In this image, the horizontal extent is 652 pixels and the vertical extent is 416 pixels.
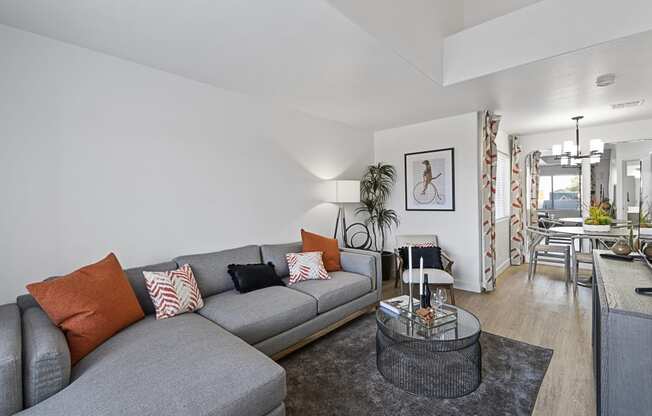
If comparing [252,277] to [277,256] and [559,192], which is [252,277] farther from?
[559,192]

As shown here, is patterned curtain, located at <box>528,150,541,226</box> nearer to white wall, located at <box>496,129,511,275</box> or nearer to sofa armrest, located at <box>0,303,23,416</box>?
white wall, located at <box>496,129,511,275</box>

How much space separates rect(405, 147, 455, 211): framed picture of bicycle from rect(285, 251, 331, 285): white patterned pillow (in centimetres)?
214

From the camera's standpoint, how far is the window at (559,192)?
5.05 metres

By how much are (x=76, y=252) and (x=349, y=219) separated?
3.20 meters

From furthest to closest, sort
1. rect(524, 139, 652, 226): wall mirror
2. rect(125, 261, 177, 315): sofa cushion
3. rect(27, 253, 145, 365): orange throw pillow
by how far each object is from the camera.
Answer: rect(524, 139, 652, 226): wall mirror → rect(125, 261, 177, 315): sofa cushion → rect(27, 253, 145, 365): orange throw pillow

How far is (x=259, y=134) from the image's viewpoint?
10.8ft

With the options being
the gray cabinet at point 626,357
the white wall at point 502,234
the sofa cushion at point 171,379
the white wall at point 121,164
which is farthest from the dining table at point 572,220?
the sofa cushion at point 171,379

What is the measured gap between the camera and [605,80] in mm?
2814

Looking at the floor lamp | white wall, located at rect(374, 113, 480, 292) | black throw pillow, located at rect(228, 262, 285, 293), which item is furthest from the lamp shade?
black throw pillow, located at rect(228, 262, 285, 293)

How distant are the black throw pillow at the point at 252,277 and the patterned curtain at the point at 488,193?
2.80 m

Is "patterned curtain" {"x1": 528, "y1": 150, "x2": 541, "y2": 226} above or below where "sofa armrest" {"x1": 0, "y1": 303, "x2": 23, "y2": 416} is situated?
above

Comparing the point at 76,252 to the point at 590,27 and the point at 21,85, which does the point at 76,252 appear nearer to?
the point at 21,85

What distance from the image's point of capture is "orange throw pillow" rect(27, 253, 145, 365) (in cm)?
155

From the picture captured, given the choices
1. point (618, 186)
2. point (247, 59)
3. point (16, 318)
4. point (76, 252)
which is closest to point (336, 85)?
point (247, 59)
